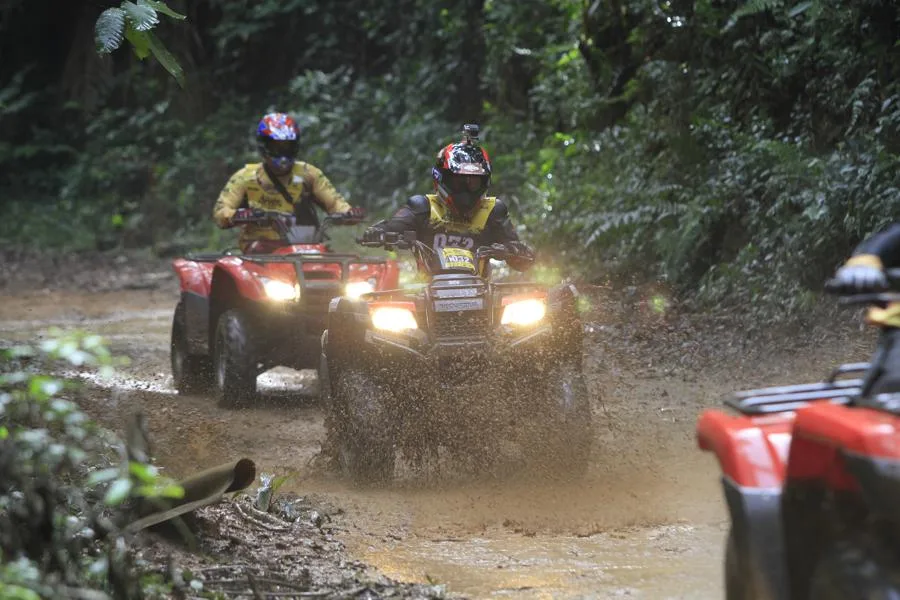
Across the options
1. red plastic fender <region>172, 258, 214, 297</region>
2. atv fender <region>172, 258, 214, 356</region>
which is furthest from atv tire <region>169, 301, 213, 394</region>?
red plastic fender <region>172, 258, 214, 297</region>

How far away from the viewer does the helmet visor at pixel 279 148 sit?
35.4ft

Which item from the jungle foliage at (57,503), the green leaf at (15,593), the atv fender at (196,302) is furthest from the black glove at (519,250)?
the green leaf at (15,593)

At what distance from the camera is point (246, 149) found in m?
24.2

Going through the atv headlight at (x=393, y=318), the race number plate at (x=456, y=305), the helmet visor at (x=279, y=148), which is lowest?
the atv headlight at (x=393, y=318)

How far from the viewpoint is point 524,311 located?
7.30 metres

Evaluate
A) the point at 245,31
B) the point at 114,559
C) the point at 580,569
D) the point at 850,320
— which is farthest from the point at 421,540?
the point at 245,31

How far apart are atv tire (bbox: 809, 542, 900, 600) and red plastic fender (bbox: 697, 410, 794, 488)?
0.81 ft

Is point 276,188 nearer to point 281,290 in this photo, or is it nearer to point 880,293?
point 281,290

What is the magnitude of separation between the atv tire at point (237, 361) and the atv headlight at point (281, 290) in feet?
1.15

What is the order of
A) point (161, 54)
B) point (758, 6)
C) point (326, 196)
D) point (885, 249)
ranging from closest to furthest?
point (885, 249)
point (161, 54)
point (758, 6)
point (326, 196)

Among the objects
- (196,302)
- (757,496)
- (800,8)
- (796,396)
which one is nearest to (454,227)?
(196,302)

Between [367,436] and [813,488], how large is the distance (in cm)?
425

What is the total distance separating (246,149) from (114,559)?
20.9 meters

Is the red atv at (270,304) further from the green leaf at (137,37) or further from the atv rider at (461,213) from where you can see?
the green leaf at (137,37)
